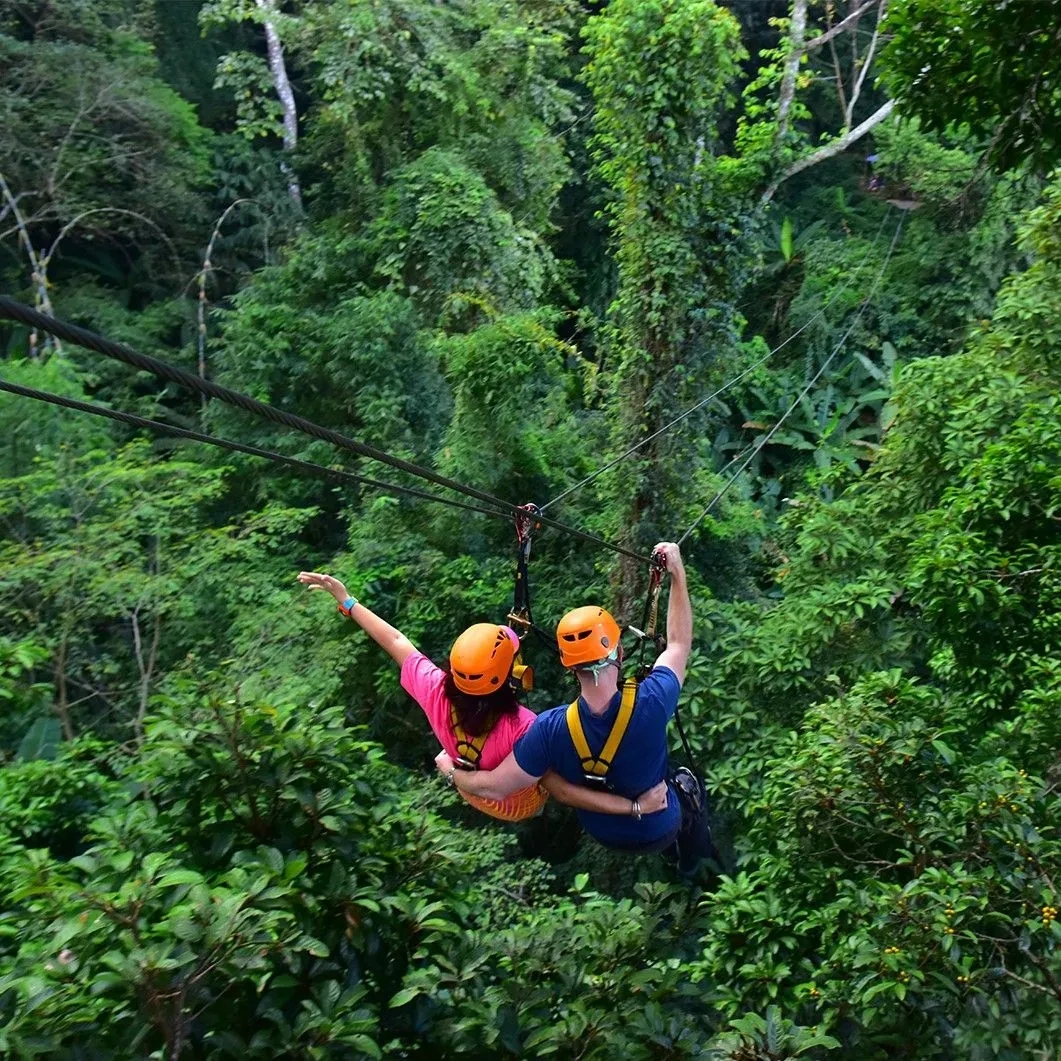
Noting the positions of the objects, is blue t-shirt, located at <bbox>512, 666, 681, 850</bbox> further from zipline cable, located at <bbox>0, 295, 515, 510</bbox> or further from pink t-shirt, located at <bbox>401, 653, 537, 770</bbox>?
zipline cable, located at <bbox>0, 295, 515, 510</bbox>

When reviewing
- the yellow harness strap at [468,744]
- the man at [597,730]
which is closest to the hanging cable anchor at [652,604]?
the man at [597,730]

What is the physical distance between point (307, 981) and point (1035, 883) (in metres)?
1.87

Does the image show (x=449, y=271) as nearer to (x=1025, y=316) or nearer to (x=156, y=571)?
(x=156, y=571)

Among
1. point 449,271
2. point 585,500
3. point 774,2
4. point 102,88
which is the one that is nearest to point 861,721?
point 585,500

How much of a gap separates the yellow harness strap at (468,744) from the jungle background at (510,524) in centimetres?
20

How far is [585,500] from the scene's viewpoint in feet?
24.5

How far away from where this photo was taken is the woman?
226 cm

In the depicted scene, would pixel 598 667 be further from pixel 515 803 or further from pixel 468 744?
pixel 515 803

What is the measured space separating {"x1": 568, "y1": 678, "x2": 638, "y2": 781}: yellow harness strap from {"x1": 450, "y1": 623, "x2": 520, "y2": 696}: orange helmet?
191 millimetres

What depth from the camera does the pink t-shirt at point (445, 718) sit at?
239cm

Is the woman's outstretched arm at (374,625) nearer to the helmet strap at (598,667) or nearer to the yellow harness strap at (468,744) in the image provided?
the yellow harness strap at (468,744)

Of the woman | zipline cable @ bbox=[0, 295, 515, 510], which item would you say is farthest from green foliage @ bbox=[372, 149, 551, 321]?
zipline cable @ bbox=[0, 295, 515, 510]

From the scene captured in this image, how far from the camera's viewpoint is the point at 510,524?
7.54 m

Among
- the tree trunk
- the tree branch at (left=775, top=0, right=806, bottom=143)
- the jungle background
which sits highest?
the tree branch at (left=775, top=0, right=806, bottom=143)
